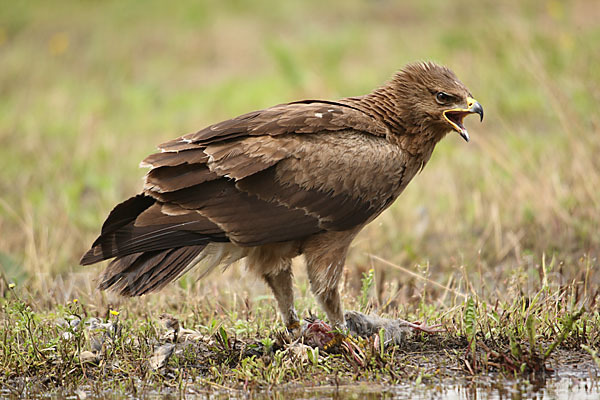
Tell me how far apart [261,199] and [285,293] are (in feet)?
2.24

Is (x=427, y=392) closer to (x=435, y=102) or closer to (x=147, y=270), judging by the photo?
(x=147, y=270)

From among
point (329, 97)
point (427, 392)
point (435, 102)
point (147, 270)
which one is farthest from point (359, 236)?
point (329, 97)

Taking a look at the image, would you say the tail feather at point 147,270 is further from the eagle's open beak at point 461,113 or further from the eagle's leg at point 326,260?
the eagle's open beak at point 461,113

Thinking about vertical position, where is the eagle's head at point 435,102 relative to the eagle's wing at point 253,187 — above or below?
above

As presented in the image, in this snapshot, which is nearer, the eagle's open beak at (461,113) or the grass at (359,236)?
the grass at (359,236)

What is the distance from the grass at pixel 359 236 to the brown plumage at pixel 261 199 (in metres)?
0.41

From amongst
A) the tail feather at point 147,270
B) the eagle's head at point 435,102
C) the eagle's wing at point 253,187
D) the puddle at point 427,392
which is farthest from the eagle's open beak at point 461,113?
Answer: the tail feather at point 147,270

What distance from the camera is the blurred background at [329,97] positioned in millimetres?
6535

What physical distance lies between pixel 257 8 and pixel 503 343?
11.8 metres

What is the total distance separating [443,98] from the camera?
5.04 m

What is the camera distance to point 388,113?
508 centimetres

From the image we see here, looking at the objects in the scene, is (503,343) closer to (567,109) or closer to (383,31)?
(567,109)

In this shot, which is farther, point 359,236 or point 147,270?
point 359,236

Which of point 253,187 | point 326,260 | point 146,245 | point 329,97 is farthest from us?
point 329,97
